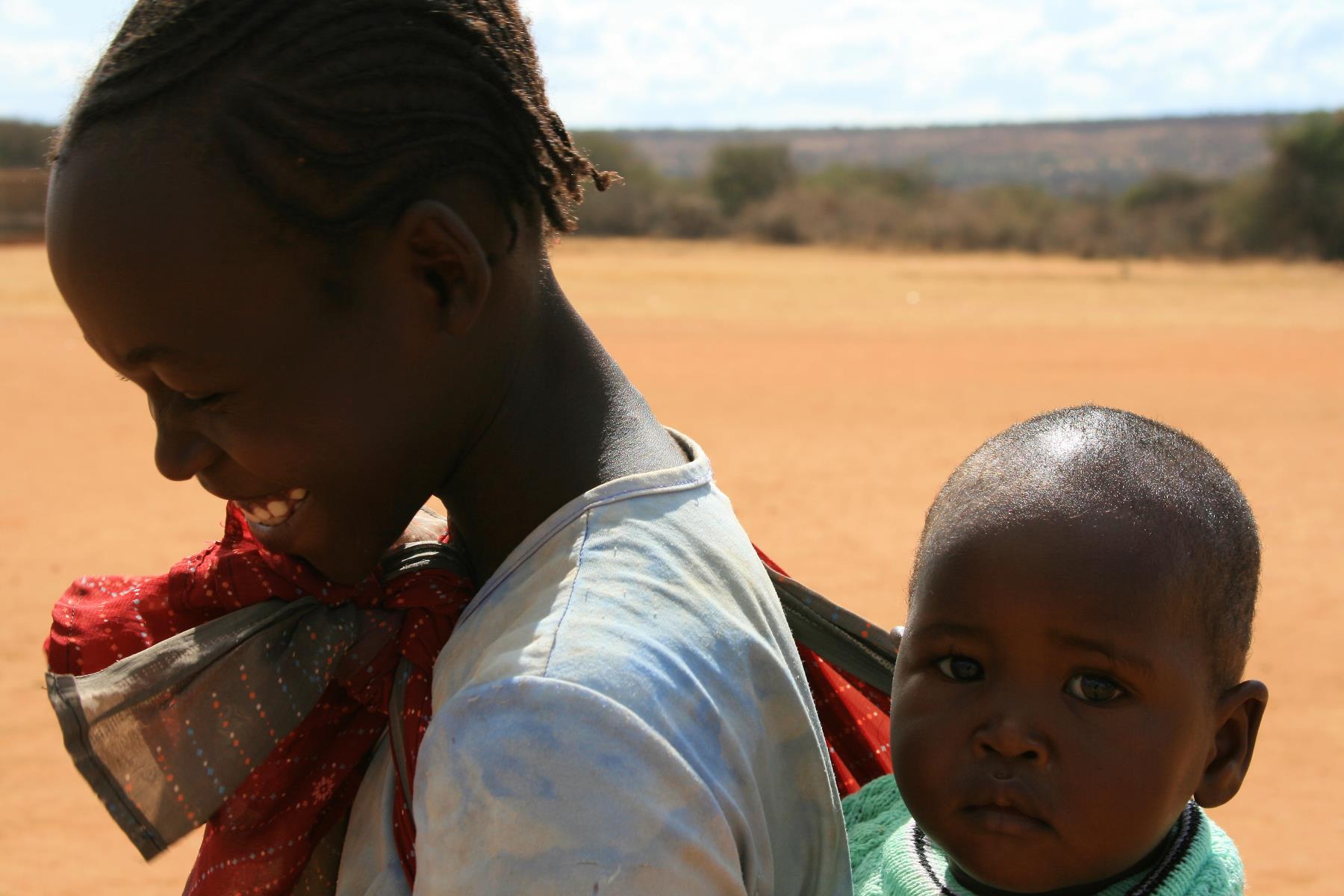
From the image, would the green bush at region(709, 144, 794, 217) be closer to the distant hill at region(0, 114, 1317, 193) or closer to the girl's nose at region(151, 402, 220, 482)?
the distant hill at region(0, 114, 1317, 193)

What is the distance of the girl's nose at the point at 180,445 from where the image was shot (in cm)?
153

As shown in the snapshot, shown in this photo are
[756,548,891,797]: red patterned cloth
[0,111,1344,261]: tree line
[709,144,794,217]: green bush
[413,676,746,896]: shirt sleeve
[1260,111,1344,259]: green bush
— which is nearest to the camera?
[413,676,746,896]: shirt sleeve

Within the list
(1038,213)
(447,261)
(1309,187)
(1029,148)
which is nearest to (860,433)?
(447,261)

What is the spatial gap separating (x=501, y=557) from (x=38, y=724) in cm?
559

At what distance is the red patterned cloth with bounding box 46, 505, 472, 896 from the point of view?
5.40 feet

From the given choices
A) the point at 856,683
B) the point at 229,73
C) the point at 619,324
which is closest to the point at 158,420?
the point at 229,73

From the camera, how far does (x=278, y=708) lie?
5.58 ft

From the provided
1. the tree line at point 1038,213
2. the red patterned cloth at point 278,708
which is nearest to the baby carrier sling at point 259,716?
the red patterned cloth at point 278,708

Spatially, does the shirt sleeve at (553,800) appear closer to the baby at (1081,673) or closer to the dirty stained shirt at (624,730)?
the dirty stained shirt at (624,730)

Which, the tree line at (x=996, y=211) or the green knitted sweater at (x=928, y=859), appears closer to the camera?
the green knitted sweater at (x=928, y=859)

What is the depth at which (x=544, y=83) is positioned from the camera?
168 cm

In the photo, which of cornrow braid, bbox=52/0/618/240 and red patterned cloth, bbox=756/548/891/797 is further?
red patterned cloth, bbox=756/548/891/797

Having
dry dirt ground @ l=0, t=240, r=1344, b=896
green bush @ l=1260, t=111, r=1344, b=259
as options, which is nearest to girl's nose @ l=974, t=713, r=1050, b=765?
dry dirt ground @ l=0, t=240, r=1344, b=896

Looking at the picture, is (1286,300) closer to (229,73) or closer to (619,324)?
(619,324)
